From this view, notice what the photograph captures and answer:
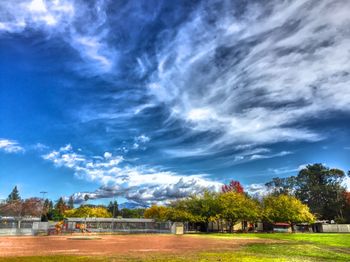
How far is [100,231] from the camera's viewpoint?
75.2 meters

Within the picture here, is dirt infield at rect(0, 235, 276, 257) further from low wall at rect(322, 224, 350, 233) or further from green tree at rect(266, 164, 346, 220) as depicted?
green tree at rect(266, 164, 346, 220)

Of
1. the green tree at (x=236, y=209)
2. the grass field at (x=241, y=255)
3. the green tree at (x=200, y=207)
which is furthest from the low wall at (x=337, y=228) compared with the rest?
the grass field at (x=241, y=255)

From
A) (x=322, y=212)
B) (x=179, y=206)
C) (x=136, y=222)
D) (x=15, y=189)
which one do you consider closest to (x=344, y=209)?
(x=322, y=212)

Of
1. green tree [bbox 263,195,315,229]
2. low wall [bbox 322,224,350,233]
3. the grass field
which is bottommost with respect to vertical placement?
low wall [bbox 322,224,350,233]

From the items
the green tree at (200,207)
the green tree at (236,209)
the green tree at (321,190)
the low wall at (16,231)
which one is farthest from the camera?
the green tree at (321,190)

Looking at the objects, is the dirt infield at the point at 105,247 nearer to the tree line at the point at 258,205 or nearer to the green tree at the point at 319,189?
the tree line at the point at 258,205

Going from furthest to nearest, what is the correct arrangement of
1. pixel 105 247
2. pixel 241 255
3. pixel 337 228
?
pixel 337 228 < pixel 105 247 < pixel 241 255

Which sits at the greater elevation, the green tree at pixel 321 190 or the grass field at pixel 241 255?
the green tree at pixel 321 190

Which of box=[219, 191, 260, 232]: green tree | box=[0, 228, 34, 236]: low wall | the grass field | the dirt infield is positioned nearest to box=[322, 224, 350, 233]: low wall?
box=[219, 191, 260, 232]: green tree

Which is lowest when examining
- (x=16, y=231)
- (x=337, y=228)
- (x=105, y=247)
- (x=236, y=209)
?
(x=337, y=228)

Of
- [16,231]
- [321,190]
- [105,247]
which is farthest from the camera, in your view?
[321,190]

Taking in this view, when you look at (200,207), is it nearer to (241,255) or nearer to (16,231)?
(16,231)

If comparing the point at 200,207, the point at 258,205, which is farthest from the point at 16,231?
the point at 258,205

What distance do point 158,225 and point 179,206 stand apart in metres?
8.13
